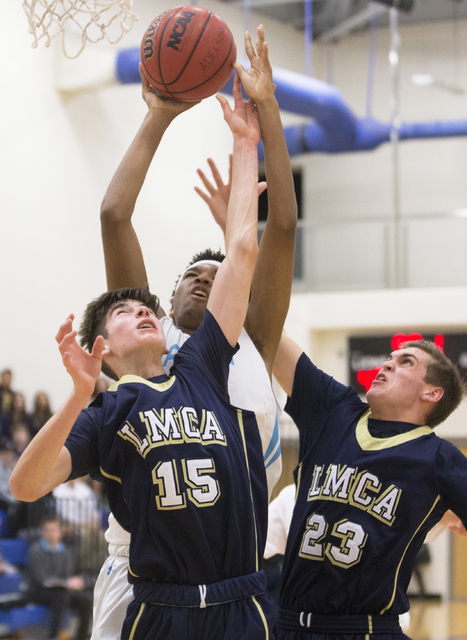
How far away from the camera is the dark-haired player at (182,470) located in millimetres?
2172

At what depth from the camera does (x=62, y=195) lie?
29.9 feet

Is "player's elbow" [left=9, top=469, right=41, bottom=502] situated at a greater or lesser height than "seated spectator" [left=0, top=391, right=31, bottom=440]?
greater

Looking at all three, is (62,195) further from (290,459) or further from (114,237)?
(114,237)

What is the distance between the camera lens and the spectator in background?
330 inches

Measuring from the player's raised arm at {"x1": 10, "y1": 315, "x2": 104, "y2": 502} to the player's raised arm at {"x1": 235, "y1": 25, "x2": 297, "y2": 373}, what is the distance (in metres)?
0.76

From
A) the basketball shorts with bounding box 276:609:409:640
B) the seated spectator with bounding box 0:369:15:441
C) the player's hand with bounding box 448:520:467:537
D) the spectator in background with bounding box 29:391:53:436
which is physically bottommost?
the spectator in background with bounding box 29:391:53:436

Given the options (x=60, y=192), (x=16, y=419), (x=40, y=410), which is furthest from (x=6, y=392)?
(x=60, y=192)

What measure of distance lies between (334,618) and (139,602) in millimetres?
815

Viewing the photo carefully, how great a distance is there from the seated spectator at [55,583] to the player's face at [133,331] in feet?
15.8

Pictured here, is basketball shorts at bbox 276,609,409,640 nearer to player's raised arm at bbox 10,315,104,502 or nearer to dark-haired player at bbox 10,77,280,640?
dark-haired player at bbox 10,77,280,640

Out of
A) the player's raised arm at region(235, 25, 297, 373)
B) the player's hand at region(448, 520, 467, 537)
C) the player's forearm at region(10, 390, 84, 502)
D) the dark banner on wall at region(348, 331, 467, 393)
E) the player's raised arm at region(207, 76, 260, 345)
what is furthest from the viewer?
the dark banner on wall at region(348, 331, 467, 393)

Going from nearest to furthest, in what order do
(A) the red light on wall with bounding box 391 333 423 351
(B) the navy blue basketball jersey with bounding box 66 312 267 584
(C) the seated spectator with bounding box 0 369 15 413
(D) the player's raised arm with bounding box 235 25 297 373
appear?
(B) the navy blue basketball jersey with bounding box 66 312 267 584 < (D) the player's raised arm with bounding box 235 25 297 373 < (A) the red light on wall with bounding box 391 333 423 351 < (C) the seated spectator with bounding box 0 369 15 413

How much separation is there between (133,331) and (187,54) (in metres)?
1.09

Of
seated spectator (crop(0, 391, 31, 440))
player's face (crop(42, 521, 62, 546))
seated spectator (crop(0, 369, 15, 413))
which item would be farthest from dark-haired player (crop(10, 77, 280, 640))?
seated spectator (crop(0, 369, 15, 413))
